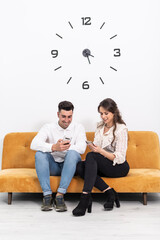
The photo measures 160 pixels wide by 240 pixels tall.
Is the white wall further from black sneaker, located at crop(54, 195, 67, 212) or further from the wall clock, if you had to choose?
black sneaker, located at crop(54, 195, 67, 212)

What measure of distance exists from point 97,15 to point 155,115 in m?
1.27

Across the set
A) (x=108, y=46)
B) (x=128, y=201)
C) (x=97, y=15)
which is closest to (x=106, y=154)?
(x=128, y=201)

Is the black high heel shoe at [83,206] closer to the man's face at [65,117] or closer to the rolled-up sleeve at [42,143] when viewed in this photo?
the rolled-up sleeve at [42,143]

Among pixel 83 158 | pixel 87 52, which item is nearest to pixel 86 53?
pixel 87 52

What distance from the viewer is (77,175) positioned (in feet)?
9.32

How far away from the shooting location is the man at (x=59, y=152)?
2.65 metres

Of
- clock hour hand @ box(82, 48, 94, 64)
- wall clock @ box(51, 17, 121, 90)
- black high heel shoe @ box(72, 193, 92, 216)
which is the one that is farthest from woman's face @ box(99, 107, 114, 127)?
clock hour hand @ box(82, 48, 94, 64)

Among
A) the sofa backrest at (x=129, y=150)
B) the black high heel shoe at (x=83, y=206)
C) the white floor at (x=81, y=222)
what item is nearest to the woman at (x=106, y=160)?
the black high heel shoe at (x=83, y=206)

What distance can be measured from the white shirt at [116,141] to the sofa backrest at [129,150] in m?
0.35

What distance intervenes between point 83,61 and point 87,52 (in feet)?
0.35

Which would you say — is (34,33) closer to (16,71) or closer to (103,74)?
(16,71)

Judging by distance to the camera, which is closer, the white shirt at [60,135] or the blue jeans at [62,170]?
the blue jeans at [62,170]

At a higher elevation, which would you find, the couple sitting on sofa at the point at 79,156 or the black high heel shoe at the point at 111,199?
the couple sitting on sofa at the point at 79,156

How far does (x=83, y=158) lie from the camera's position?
332cm
